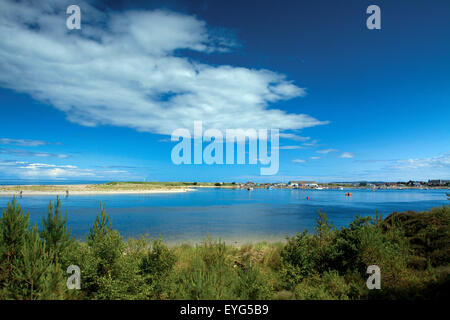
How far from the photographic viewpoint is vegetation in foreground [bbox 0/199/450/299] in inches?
236

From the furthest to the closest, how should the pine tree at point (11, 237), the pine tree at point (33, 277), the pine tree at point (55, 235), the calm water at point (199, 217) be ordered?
the calm water at point (199, 217)
the pine tree at point (55, 235)
the pine tree at point (11, 237)
the pine tree at point (33, 277)

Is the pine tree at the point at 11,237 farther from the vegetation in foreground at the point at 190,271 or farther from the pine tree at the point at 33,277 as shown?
the pine tree at the point at 33,277

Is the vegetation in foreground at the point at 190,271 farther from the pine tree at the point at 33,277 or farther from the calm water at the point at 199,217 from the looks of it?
the calm water at the point at 199,217

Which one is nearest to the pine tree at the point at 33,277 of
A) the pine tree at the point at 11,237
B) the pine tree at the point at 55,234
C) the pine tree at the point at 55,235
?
the pine tree at the point at 11,237

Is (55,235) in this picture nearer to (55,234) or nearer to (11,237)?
(55,234)

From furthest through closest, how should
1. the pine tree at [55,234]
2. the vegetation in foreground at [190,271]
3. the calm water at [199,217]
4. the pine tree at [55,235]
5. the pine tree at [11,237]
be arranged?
the calm water at [199,217]
the pine tree at [55,234]
the pine tree at [55,235]
the pine tree at [11,237]
the vegetation in foreground at [190,271]

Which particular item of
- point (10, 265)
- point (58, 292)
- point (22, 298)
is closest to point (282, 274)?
point (58, 292)

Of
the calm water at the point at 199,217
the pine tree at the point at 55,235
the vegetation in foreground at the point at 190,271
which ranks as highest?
the pine tree at the point at 55,235

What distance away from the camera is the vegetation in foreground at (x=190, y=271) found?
6.00 m

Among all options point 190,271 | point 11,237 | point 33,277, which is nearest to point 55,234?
point 11,237

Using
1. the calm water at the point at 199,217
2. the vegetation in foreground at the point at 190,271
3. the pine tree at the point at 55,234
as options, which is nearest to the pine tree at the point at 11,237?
the vegetation in foreground at the point at 190,271

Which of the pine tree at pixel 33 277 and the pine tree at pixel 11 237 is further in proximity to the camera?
the pine tree at pixel 11 237

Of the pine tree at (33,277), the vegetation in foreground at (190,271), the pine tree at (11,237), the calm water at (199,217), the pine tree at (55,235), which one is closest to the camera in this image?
the pine tree at (33,277)

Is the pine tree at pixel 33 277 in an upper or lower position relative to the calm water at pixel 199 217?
upper
